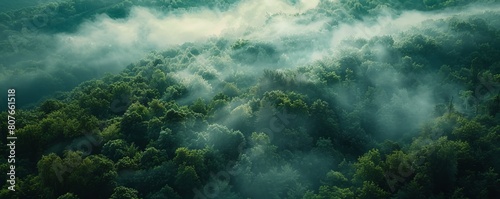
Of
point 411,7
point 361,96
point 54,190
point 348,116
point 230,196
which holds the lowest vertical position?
point 230,196

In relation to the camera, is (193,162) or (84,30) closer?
(193,162)

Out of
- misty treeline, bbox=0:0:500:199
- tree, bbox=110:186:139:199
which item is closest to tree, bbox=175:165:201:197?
misty treeline, bbox=0:0:500:199

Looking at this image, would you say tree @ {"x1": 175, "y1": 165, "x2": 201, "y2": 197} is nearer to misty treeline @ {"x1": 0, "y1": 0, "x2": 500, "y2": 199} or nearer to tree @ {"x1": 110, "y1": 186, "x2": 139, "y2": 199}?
misty treeline @ {"x1": 0, "y1": 0, "x2": 500, "y2": 199}

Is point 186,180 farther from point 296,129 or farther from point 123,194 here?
point 296,129

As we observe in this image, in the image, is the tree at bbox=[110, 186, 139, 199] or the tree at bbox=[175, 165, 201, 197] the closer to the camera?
the tree at bbox=[110, 186, 139, 199]

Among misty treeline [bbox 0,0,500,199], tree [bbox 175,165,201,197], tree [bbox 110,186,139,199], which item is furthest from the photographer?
misty treeline [bbox 0,0,500,199]

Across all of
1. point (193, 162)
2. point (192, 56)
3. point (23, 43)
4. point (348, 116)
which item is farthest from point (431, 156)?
point (23, 43)

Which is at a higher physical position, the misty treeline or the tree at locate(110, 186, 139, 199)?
the misty treeline

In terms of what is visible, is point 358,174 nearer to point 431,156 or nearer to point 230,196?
point 431,156

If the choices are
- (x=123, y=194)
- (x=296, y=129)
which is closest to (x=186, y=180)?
(x=123, y=194)
